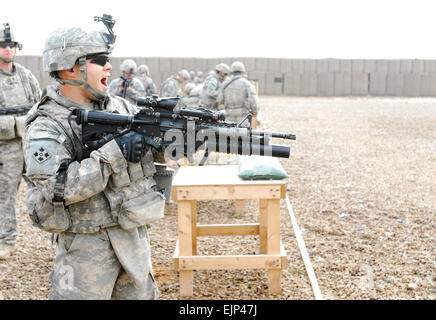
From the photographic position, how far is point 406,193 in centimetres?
778

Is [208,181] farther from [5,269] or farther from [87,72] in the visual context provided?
[5,269]

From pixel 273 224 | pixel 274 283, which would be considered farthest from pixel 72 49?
pixel 274 283

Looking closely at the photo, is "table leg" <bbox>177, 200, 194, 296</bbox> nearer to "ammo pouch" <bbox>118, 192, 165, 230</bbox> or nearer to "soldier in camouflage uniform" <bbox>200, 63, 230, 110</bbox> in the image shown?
"ammo pouch" <bbox>118, 192, 165, 230</bbox>

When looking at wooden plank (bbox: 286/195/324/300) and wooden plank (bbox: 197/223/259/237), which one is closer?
wooden plank (bbox: 286/195/324/300)

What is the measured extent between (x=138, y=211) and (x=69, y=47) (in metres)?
0.90

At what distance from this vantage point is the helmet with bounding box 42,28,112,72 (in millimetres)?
2688

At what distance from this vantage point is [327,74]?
3547 cm

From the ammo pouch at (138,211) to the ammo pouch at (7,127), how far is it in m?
2.68

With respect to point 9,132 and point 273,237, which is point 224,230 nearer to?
point 273,237

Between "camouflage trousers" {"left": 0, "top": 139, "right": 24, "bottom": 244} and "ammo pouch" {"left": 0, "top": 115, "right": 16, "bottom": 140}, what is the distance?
0.12m

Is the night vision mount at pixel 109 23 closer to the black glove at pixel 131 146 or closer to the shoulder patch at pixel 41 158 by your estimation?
the black glove at pixel 131 146

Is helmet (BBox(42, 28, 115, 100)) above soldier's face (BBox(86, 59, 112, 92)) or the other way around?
above

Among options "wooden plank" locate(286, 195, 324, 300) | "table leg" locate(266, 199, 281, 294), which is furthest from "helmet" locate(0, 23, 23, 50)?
"wooden plank" locate(286, 195, 324, 300)

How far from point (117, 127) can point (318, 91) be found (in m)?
33.9
